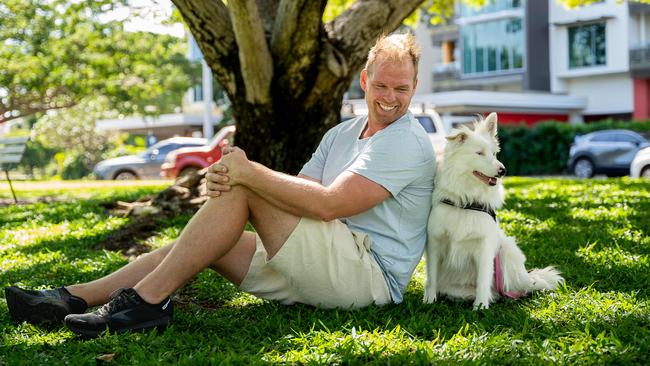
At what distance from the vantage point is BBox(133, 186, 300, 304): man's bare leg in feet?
12.1

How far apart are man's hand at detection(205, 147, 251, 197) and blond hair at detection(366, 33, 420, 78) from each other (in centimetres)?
92

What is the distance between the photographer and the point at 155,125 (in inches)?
1943

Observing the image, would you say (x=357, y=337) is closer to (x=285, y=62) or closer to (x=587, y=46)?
(x=285, y=62)

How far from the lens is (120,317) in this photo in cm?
362

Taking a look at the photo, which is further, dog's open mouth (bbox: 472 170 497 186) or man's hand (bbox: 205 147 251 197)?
dog's open mouth (bbox: 472 170 497 186)

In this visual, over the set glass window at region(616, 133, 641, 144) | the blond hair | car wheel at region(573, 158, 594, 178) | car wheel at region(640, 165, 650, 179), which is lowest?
car wheel at region(573, 158, 594, 178)

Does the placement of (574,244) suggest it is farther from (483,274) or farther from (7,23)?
(7,23)

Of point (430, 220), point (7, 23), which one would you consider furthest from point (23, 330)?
point (7, 23)

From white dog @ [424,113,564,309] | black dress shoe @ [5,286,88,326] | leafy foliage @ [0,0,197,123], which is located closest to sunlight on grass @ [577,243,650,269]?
white dog @ [424,113,564,309]

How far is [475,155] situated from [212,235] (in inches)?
57.0

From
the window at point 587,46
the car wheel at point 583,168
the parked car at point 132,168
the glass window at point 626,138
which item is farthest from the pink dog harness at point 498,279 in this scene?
the window at point 587,46

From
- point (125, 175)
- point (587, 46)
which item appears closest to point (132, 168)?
point (125, 175)

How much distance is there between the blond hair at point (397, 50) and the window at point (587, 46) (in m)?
35.1

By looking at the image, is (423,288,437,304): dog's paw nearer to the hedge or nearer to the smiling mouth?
the smiling mouth
